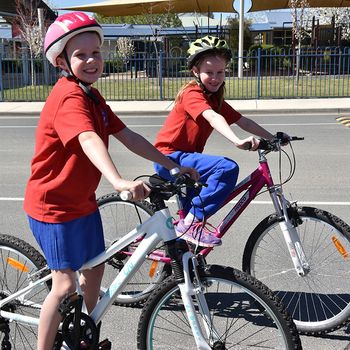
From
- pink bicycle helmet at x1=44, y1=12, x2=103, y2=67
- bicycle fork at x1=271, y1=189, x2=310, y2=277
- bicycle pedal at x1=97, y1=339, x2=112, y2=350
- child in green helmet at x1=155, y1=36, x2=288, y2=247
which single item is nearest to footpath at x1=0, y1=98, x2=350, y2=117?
child in green helmet at x1=155, y1=36, x2=288, y2=247

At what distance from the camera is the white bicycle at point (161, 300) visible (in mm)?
2471

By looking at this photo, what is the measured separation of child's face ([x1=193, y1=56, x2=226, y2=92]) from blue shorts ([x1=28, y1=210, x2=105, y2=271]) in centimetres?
139

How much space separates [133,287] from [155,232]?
1605 mm

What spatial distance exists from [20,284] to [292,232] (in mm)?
1627

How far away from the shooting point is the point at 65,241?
2.57 meters

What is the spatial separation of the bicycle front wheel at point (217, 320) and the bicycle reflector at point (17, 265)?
816 mm

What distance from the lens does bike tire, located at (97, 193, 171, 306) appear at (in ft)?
12.9

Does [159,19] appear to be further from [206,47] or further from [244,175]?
[206,47]

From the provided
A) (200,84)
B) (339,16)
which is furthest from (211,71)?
(339,16)

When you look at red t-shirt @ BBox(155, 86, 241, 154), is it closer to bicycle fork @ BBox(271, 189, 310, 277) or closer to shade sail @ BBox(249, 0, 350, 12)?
bicycle fork @ BBox(271, 189, 310, 277)

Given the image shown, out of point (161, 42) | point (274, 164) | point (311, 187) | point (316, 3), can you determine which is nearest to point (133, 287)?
point (311, 187)

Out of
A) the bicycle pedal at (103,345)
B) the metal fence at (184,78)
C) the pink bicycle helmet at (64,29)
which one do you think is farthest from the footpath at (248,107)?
the pink bicycle helmet at (64,29)

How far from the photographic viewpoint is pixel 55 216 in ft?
8.33

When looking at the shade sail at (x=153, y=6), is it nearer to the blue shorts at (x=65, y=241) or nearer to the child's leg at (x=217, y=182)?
the child's leg at (x=217, y=182)
